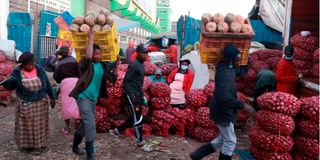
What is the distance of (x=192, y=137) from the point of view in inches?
266

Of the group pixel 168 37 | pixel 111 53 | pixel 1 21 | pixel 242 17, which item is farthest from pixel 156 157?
pixel 168 37

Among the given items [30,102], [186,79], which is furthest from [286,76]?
[30,102]

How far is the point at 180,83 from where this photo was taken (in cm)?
743

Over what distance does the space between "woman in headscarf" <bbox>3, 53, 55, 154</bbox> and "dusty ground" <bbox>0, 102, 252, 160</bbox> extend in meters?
0.23

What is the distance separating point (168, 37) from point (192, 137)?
10.2 m

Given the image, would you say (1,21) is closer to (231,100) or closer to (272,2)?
(272,2)

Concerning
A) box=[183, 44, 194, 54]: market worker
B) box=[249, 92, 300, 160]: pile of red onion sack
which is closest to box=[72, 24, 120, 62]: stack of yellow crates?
box=[249, 92, 300, 160]: pile of red onion sack

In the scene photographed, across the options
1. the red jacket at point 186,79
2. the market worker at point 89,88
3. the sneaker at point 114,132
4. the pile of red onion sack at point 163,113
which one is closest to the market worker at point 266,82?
the pile of red onion sack at point 163,113

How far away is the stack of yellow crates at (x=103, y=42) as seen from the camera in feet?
19.1

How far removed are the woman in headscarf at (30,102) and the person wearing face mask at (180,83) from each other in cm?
282

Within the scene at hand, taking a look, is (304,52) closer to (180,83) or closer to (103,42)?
(180,83)

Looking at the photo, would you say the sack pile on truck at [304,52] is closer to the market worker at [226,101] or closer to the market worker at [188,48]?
the market worker at [226,101]

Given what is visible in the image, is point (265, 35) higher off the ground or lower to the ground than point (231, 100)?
higher

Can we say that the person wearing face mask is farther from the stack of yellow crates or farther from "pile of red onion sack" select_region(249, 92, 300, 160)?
"pile of red onion sack" select_region(249, 92, 300, 160)
